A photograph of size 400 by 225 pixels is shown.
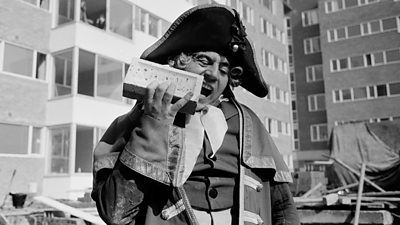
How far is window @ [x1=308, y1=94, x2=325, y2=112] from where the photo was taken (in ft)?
95.9

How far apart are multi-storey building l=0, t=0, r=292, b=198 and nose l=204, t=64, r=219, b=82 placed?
29.4 feet

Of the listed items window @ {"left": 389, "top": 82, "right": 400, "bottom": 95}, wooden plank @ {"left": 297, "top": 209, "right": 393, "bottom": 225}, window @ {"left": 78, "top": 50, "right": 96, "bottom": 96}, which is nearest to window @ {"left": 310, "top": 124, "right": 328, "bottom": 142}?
window @ {"left": 389, "top": 82, "right": 400, "bottom": 95}

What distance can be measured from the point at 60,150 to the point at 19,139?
108 cm

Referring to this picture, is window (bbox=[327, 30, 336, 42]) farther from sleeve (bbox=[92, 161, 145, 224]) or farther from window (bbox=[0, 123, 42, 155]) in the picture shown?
sleeve (bbox=[92, 161, 145, 224])

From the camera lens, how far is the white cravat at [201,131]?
1.17m

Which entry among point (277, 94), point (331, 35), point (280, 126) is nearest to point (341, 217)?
point (280, 126)

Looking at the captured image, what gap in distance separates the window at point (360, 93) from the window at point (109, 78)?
1858 cm

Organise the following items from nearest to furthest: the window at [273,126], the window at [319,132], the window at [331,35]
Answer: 1. the window at [273,126]
2. the window at [331,35]
3. the window at [319,132]

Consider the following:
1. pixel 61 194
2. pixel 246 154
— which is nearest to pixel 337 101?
pixel 61 194

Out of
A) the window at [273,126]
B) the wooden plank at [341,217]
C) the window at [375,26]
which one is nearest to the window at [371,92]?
the window at [375,26]

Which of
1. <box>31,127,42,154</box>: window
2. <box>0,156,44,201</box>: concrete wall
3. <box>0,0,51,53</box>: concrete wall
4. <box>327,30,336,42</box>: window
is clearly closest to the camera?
<box>0,156,44,201</box>: concrete wall

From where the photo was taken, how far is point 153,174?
109cm

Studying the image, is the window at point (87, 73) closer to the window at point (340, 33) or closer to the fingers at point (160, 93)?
the fingers at point (160, 93)

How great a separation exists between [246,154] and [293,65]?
3091 cm
